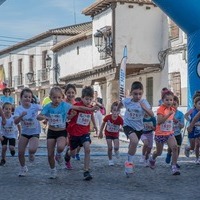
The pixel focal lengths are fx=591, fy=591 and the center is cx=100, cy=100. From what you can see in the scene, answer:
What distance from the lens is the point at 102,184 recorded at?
319 inches

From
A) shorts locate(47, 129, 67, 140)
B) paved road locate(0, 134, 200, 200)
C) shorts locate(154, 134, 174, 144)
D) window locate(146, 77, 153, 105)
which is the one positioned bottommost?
paved road locate(0, 134, 200, 200)

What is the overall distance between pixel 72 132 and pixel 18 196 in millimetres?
2302

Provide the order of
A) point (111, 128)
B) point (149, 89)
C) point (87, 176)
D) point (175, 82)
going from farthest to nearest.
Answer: point (149, 89), point (175, 82), point (111, 128), point (87, 176)

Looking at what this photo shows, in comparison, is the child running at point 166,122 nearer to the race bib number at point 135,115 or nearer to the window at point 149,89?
the race bib number at point 135,115

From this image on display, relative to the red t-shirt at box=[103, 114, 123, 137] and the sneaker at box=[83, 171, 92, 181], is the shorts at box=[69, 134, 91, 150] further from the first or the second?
the red t-shirt at box=[103, 114, 123, 137]

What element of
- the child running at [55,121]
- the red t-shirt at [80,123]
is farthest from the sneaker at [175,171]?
the child running at [55,121]

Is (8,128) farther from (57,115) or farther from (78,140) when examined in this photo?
(57,115)

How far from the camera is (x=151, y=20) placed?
1102 inches

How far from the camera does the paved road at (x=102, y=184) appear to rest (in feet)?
23.4

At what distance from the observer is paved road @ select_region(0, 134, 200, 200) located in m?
7.13

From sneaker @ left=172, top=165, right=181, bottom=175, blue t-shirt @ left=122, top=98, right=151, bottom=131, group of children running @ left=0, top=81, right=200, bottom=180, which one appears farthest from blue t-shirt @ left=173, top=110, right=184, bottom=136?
sneaker @ left=172, top=165, right=181, bottom=175

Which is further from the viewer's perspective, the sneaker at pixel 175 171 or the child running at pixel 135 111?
the child running at pixel 135 111

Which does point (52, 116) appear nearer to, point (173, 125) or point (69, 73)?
point (173, 125)

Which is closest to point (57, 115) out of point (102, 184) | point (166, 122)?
point (102, 184)
